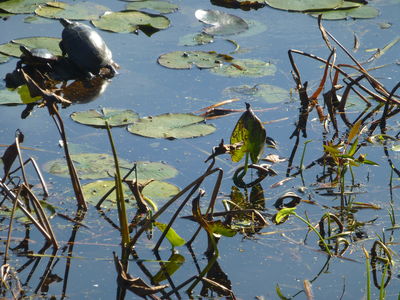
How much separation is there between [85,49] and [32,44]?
41 cm

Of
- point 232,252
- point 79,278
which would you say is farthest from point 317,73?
point 79,278

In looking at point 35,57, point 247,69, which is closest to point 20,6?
point 35,57

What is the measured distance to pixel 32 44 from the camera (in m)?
4.71

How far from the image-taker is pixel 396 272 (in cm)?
257

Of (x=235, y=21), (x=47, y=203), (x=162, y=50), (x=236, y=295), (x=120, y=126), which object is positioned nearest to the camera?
(x=236, y=295)

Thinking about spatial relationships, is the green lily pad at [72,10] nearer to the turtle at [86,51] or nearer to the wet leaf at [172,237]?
the turtle at [86,51]

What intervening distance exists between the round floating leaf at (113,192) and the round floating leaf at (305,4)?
270 centimetres

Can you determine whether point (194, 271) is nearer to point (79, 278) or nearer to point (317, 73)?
point (79, 278)

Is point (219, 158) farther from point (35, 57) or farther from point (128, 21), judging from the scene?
point (128, 21)

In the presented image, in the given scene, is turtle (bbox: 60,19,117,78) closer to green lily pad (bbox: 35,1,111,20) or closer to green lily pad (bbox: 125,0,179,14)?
green lily pad (bbox: 35,1,111,20)

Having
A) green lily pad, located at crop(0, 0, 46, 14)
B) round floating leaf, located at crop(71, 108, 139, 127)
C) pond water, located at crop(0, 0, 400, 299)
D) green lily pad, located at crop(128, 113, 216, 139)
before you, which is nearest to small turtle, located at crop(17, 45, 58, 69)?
pond water, located at crop(0, 0, 400, 299)

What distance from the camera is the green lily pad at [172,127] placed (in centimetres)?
361

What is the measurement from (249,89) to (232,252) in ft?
5.38

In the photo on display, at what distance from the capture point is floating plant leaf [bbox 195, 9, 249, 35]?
5043 mm
